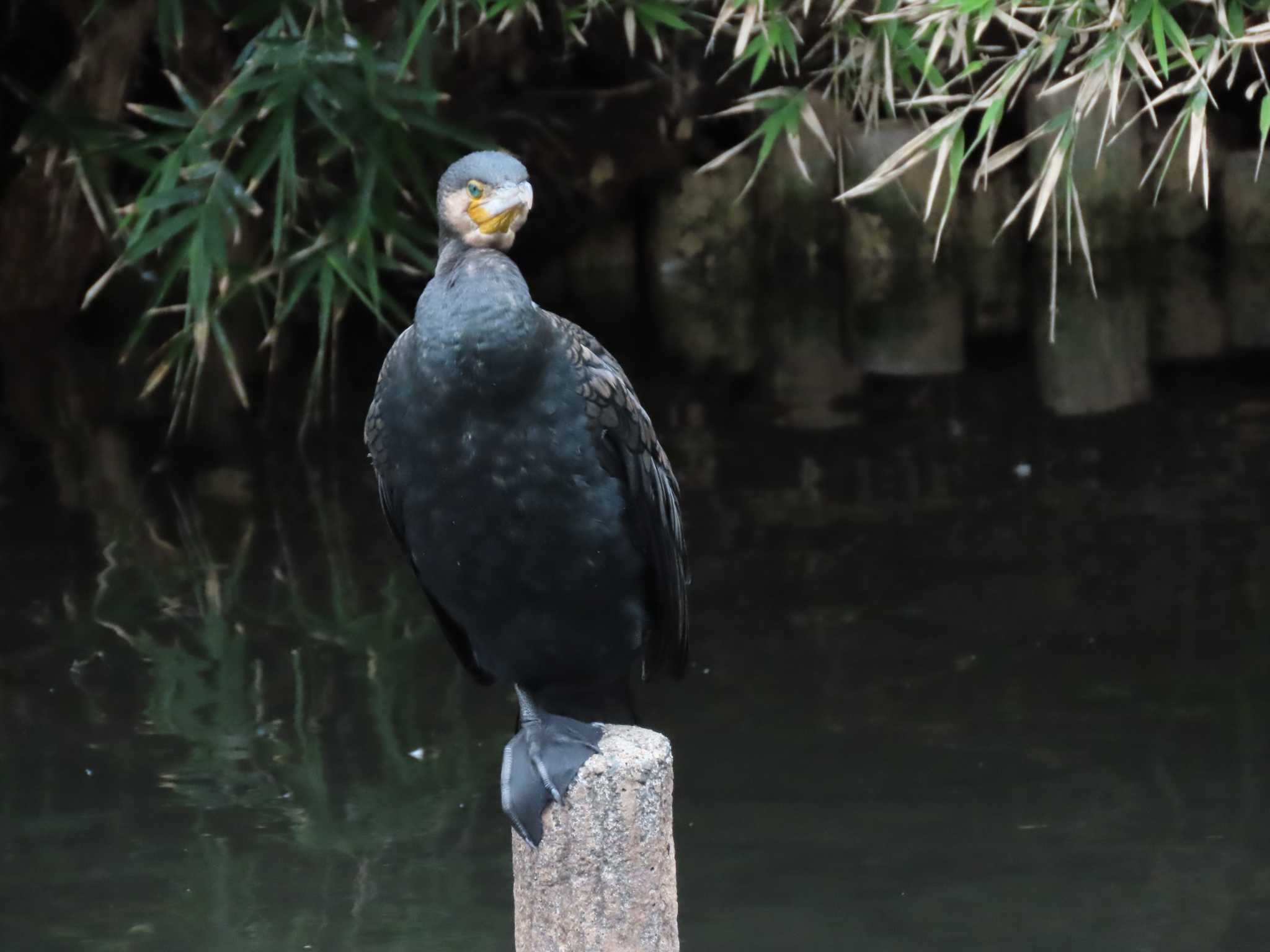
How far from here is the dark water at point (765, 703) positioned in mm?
3297

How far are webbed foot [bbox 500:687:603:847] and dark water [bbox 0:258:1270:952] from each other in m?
0.92

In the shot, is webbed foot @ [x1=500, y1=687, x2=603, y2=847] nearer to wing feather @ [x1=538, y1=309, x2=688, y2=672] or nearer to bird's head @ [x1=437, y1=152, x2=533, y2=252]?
wing feather @ [x1=538, y1=309, x2=688, y2=672]

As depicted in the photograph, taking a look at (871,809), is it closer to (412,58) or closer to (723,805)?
(723,805)

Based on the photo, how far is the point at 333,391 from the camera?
723 cm

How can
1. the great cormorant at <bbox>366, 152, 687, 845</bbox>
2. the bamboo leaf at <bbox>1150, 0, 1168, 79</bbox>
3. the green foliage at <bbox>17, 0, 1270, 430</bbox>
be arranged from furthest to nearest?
the green foliage at <bbox>17, 0, 1270, 430</bbox> → the bamboo leaf at <bbox>1150, 0, 1168, 79</bbox> → the great cormorant at <bbox>366, 152, 687, 845</bbox>

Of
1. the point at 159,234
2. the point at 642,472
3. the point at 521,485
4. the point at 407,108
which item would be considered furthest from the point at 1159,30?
the point at 159,234

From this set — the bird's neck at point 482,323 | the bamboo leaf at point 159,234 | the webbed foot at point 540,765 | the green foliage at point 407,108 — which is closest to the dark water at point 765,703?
the green foliage at point 407,108

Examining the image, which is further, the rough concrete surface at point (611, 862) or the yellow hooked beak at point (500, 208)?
the yellow hooked beak at point (500, 208)

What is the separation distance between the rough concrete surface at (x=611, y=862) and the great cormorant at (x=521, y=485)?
45mm

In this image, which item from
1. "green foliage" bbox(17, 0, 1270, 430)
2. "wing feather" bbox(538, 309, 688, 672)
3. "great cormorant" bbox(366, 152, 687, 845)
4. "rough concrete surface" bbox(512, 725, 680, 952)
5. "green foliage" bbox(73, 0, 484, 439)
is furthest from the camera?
"green foliage" bbox(73, 0, 484, 439)

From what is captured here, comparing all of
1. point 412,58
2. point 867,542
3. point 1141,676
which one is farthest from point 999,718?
point 412,58

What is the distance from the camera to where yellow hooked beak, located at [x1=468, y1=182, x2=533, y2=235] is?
90.0 inches

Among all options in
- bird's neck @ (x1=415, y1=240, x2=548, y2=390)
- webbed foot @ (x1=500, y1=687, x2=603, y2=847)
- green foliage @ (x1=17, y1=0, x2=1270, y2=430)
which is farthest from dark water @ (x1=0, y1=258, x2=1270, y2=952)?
bird's neck @ (x1=415, y1=240, x2=548, y2=390)

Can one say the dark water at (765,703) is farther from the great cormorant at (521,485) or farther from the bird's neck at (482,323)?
the bird's neck at (482,323)
